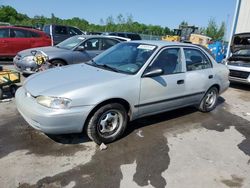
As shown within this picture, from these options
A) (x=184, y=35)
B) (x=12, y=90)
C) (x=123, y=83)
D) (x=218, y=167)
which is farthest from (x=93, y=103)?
(x=184, y=35)

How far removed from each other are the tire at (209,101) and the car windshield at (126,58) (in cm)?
196

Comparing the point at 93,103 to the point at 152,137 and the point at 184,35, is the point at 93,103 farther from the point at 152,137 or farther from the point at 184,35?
the point at 184,35

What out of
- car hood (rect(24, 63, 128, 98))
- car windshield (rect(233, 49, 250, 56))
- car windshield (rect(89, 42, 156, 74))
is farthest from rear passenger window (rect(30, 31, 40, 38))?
car windshield (rect(233, 49, 250, 56))

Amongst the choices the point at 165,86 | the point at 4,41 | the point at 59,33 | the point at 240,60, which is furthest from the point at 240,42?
the point at 59,33

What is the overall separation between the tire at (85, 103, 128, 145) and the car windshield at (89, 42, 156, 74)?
0.69 metres

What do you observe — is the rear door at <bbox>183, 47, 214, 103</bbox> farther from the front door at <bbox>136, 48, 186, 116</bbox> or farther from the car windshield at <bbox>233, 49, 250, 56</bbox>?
the car windshield at <bbox>233, 49, 250, 56</bbox>

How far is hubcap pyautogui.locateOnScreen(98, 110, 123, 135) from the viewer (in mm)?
3895

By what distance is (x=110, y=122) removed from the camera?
404cm

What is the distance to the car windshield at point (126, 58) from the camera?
4.29m

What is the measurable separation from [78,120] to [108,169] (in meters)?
0.78

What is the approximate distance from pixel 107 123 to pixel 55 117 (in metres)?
0.91

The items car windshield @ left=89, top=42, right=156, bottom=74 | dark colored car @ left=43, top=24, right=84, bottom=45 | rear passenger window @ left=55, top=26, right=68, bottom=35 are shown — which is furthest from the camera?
rear passenger window @ left=55, top=26, right=68, bottom=35

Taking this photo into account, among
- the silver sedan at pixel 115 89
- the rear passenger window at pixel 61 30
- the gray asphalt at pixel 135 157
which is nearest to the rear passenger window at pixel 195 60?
the silver sedan at pixel 115 89

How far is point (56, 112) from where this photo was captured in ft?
11.1
